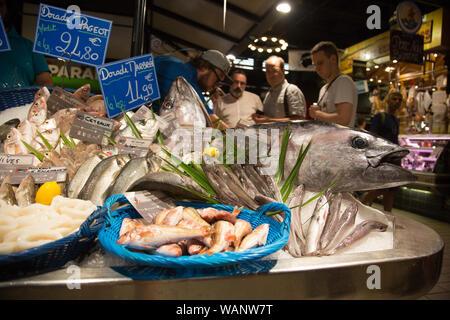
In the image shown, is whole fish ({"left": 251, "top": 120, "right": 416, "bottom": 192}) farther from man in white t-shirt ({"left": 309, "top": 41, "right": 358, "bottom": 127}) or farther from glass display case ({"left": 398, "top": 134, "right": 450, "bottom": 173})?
glass display case ({"left": 398, "top": 134, "right": 450, "bottom": 173})

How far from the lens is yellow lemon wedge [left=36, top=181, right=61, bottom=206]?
1.37 meters

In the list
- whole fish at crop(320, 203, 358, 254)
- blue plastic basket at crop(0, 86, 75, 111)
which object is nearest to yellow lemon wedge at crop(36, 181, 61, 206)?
whole fish at crop(320, 203, 358, 254)

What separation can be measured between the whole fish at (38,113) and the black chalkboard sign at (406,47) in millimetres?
7621

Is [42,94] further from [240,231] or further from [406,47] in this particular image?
[406,47]

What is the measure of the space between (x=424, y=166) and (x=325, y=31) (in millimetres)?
9289

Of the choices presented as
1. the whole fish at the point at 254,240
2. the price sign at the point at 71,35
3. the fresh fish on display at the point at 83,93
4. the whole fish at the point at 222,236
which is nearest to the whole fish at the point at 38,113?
the fresh fish on display at the point at 83,93

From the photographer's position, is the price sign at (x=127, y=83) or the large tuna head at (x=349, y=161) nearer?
the large tuna head at (x=349, y=161)

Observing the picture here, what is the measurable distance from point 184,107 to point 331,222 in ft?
4.73

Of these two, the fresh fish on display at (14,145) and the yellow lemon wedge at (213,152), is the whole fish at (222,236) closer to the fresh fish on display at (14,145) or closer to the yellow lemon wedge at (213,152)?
the yellow lemon wedge at (213,152)

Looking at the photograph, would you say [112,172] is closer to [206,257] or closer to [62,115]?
[206,257]

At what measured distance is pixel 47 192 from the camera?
137 centimetres

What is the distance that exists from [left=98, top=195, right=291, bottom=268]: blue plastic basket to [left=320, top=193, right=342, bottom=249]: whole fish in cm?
26

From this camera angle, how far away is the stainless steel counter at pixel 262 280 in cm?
82
